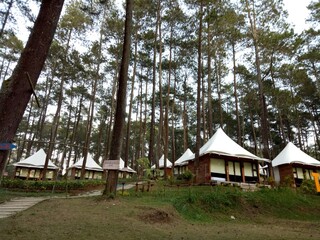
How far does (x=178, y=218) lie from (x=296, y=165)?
16.3m

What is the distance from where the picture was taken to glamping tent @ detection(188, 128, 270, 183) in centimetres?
1523

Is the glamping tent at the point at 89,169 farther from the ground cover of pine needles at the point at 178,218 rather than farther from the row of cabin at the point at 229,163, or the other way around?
the ground cover of pine needles at the point at 178,218

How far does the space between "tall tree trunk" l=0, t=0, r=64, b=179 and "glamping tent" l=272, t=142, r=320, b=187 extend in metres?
20.0

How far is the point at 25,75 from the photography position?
245 cm

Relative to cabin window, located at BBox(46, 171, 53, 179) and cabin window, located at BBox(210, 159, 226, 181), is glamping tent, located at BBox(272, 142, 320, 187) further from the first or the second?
cabin window, located at BBox(46, 171, 53, 179)

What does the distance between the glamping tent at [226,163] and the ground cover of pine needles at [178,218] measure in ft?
14.3

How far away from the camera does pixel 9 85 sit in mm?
2416

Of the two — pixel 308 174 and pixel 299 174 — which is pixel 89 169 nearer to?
pixel 299 174

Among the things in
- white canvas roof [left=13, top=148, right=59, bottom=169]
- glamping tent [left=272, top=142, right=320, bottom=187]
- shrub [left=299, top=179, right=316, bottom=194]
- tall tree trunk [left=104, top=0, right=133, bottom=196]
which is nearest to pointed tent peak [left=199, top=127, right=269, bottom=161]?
shrub [left=299, top=179, right=316, bottom=194]

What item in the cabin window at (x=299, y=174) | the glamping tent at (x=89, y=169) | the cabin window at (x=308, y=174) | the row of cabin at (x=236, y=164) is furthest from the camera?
the glamping tent at (x=89, y=169)

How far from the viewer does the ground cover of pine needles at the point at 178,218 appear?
15.9 ft

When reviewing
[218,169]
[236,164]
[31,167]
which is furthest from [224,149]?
[31,167]

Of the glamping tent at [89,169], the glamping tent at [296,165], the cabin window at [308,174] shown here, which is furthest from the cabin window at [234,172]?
the glamping tent at [89,169]

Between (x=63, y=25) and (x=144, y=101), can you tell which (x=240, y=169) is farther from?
(x=63, y=25)
